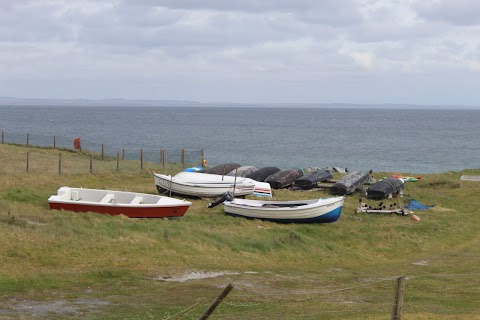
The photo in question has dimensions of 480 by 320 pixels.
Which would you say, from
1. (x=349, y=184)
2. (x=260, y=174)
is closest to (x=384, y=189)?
(x=349, y=184)

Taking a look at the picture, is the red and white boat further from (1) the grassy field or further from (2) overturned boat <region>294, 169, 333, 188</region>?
(2) overturned boat <region>294, 169, 333, 188</region>

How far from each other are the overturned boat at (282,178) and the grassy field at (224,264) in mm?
7059

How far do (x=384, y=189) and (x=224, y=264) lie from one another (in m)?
18.1

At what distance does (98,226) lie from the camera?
23.5m

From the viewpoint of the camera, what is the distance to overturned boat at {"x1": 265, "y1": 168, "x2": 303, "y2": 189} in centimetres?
3938

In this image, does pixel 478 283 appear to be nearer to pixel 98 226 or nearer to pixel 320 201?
pixel 320 201

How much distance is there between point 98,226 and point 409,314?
1247 cm

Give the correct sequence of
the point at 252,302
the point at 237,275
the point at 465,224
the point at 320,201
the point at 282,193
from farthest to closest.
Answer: the point at 282,193
the point at 465,224
the point at 320,201
the point at 237,275
the point at 252,302

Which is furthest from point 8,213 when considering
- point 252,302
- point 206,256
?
point 252,302

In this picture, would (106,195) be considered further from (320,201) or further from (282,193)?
(282,193)

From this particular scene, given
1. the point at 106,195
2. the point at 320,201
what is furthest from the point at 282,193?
the point at 106,195

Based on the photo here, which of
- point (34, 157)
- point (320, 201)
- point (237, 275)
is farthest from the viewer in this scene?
point (34, 157)

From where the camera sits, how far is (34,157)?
4650cm

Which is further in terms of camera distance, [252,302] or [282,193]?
[282,193]
